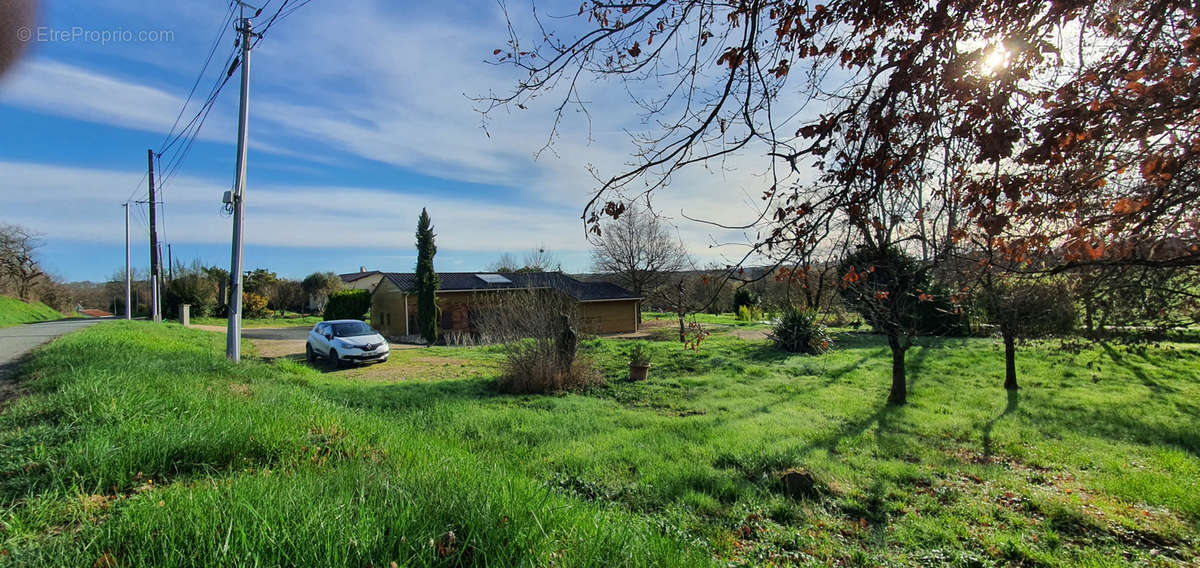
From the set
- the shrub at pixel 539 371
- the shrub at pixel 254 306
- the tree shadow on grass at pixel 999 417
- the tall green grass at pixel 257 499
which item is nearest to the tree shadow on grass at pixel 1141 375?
the tree shadow on grass at pixel 999 417

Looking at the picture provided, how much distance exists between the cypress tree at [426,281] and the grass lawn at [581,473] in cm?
1592

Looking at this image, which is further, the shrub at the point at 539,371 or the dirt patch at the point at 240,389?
the shrub at the point at 539,371

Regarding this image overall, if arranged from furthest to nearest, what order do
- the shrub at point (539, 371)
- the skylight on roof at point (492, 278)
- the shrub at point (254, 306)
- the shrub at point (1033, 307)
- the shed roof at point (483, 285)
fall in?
1. the shrub at point (254, 306)
2. the skylight on roof at point (492, 278)
3. the shed roof at point (483, 285)
4. the shrub at point (539, 371)
5. the shrub at point (1033, 307)

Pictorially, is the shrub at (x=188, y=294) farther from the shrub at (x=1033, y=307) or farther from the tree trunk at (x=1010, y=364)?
the tree trunk at (x=1010, y=364)

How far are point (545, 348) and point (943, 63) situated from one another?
30.6ft

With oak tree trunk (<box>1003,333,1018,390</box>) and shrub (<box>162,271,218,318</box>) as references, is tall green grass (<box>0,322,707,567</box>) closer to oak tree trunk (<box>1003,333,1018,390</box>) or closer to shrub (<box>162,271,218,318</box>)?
oak tree trunk (<box>1003,333,1018,390</box>)

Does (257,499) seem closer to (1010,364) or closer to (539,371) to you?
(539,371)

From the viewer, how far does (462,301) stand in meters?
28.8

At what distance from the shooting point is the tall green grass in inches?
81.1

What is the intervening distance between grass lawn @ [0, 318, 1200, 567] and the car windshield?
7.11 m

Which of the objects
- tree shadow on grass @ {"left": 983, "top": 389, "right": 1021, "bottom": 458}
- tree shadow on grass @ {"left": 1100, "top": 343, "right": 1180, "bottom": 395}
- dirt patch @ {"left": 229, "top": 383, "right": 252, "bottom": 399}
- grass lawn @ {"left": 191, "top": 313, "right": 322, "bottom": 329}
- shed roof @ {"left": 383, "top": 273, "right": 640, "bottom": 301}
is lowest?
tree shadow on grass @ {"left": 983, "top": 389, "right": 1021, "bottom": 458}

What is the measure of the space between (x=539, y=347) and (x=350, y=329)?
9.70 metres

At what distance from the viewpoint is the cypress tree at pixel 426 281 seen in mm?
26000

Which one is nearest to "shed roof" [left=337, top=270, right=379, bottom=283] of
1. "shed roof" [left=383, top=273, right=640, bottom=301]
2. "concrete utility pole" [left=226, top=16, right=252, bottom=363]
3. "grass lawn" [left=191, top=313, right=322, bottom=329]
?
"grass lawn" [left=191, top=313, right=322, bottom=329]
